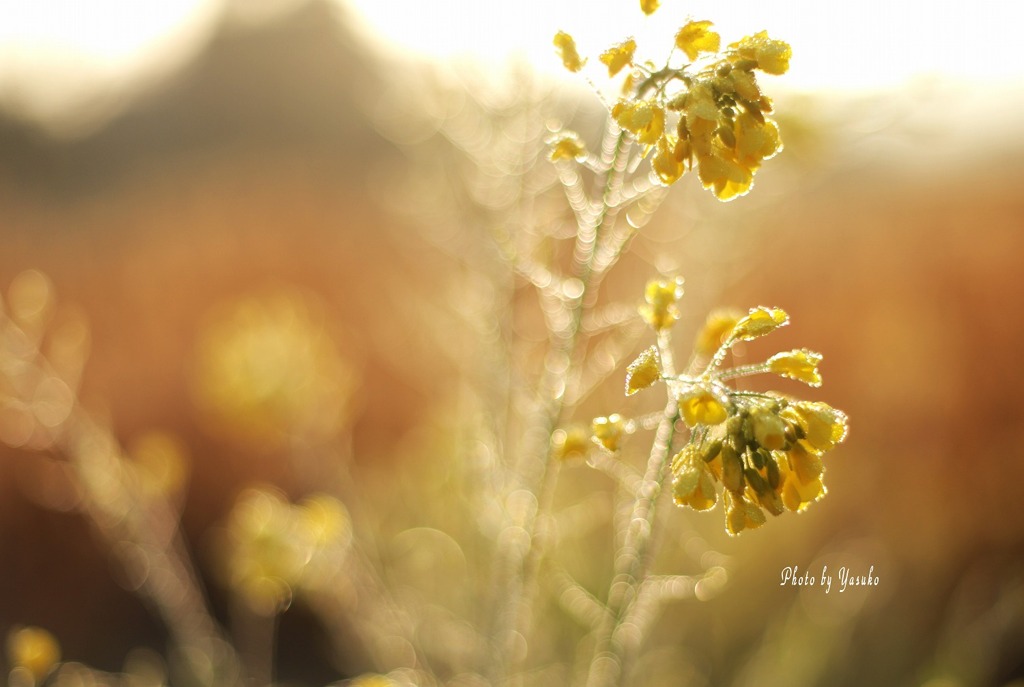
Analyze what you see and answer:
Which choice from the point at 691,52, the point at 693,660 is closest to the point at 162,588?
the point at 693,660

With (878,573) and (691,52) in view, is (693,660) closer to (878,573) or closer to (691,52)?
(878,573)

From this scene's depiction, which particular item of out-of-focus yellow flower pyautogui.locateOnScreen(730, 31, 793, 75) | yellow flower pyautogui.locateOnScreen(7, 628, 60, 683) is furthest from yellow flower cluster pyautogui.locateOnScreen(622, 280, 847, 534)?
yellow flower pyautogui.locateOnScreen(7, 628, 60, 683)

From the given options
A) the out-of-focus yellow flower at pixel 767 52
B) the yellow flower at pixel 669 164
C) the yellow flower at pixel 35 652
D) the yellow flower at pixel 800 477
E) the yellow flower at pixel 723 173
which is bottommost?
the yellow flower at pixel 35 652

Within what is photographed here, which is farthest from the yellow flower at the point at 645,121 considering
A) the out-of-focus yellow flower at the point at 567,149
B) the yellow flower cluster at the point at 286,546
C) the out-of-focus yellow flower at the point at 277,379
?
the out-of-focus yellow flower at the point at 277,379

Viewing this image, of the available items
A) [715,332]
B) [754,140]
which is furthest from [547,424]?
[754,140]

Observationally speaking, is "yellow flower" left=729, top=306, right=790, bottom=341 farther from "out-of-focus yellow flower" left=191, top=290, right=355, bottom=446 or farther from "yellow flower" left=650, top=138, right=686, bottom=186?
"out-of-focus yellow flower" left=191, top=290, right=355, bottom=446

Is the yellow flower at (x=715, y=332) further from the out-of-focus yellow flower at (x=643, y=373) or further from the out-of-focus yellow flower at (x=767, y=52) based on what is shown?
the out-of-focus yellow flower at (x=767, y=52)
